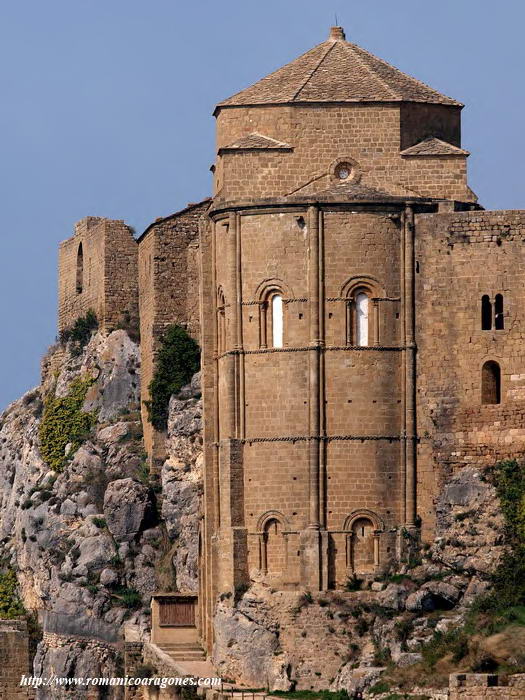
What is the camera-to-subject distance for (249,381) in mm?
96688

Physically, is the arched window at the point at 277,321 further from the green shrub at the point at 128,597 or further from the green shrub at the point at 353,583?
the green shrub at the point at 128,597

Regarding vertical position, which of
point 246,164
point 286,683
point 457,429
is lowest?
point 286,683

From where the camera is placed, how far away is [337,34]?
3957 inches

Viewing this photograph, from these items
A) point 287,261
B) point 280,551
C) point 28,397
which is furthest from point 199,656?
point 28,397

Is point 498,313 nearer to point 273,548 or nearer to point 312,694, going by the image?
point 273,548

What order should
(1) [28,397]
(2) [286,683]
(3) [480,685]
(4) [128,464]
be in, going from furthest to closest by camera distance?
(1) [28,397] < (4) [128,464] < (2) [286,683] < (3) [480,685]

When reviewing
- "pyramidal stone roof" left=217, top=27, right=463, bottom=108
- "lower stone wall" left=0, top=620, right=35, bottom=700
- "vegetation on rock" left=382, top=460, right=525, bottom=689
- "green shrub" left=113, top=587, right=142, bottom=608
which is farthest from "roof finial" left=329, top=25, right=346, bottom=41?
"lower stone wall" left=0, top=620, right=35, bottom=700

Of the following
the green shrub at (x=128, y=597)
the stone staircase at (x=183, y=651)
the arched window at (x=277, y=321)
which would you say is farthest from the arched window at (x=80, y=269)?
the arched window at (x=277, y=321)

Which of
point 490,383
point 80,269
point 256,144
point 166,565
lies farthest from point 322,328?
point 80,269

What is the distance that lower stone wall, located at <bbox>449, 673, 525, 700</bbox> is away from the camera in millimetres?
84812

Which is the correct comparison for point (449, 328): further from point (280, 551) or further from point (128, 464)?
point (128, 464)

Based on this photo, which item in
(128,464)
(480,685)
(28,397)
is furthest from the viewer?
(28,397)

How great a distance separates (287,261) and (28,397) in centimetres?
2614

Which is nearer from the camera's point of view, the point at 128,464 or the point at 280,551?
the point at 280,551
